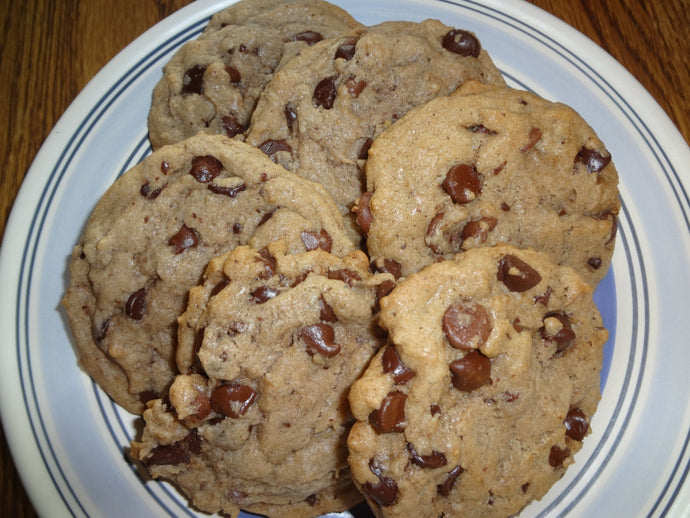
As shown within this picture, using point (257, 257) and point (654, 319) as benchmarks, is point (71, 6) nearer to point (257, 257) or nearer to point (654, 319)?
point (257, 257)

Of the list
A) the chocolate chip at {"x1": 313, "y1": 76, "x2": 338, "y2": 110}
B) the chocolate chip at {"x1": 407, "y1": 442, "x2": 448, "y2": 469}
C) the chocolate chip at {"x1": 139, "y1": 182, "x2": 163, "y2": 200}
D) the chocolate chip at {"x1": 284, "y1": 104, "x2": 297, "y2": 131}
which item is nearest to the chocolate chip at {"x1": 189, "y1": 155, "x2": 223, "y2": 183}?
the chocolate chip at {"x1": 139, "y1": 182, "x2": 163, "y2": 200}

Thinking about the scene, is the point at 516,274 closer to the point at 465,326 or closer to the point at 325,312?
the point at 465,326

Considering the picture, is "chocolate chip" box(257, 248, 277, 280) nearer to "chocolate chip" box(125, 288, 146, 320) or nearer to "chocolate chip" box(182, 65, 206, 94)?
"chocolate chip" box(125, 288, 146, 320)

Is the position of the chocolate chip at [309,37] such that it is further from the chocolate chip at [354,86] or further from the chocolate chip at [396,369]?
the chocolate chip at [396,369]

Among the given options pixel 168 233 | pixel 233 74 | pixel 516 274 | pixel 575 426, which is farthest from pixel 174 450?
pixel 233 74

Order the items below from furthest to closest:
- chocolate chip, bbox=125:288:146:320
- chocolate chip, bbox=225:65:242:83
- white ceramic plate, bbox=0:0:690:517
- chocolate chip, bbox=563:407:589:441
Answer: chocolate chip, bbox=225:65:242:83 < white ceramic plate, bbox=0:0:690:517 < chocolate chip, bbox=125:288:146:320 < chocolate chip, bbox=563:407:589:441

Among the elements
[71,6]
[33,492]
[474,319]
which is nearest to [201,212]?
[474,319]

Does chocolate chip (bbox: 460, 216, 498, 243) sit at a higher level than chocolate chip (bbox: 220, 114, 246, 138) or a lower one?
lower

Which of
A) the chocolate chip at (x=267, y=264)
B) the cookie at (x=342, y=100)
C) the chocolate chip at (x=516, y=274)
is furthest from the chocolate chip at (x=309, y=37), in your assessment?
the chocolate chip at (x=516, y=274)
